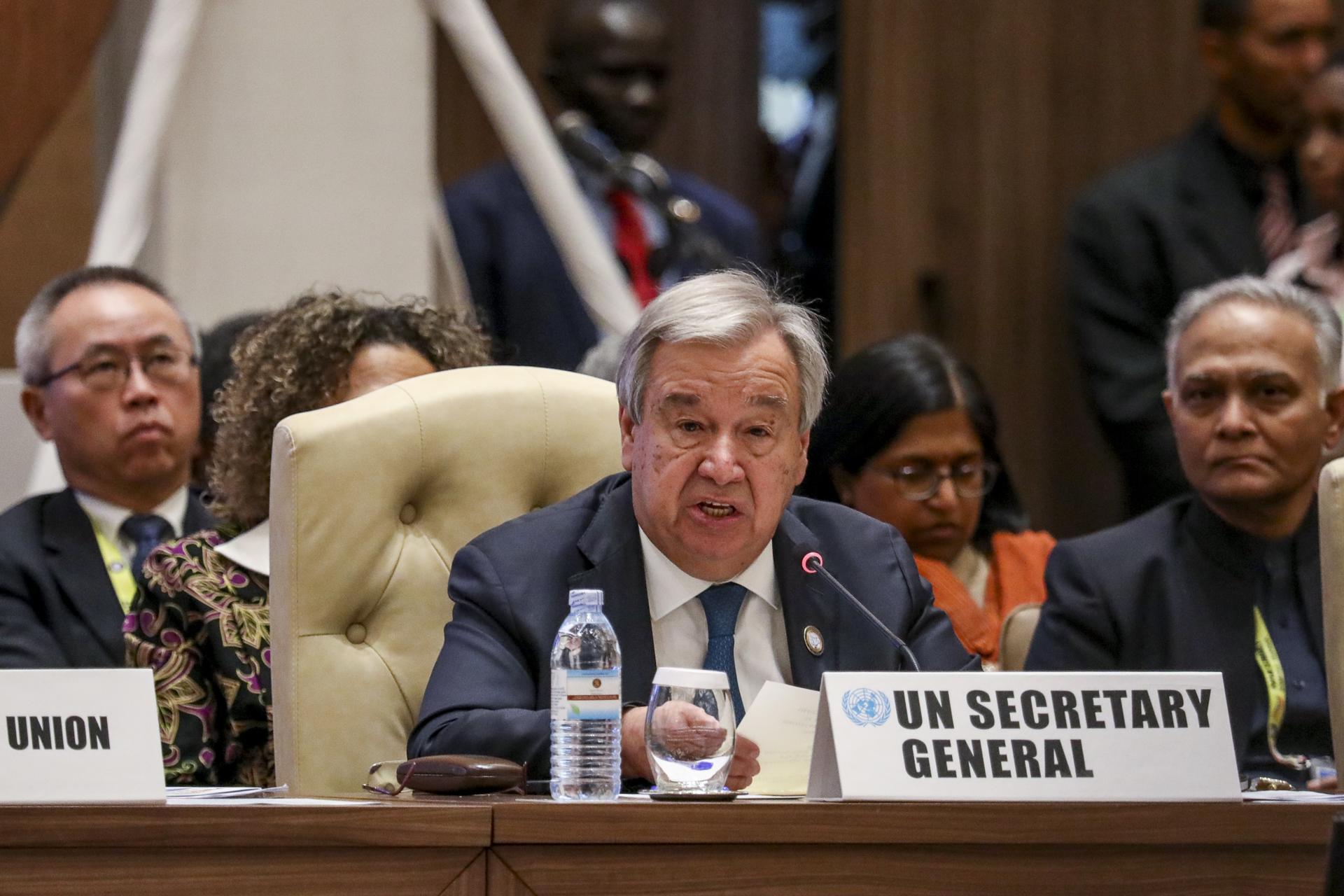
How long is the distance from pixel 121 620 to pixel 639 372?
1.01 meters

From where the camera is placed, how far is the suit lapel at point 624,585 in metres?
2.09

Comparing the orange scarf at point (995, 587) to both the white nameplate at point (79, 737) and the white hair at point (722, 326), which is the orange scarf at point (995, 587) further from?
the white nameplate at point (79, 737)

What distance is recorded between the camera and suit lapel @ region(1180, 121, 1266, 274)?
425 cm

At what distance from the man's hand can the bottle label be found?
0.15 ft

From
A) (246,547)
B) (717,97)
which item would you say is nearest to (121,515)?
(246,547)

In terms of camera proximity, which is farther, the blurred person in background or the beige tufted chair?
the blurred person in background

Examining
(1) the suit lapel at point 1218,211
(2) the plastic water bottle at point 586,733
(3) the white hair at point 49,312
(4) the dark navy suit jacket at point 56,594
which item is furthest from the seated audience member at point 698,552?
(1) the suit lapel at point 1218,211

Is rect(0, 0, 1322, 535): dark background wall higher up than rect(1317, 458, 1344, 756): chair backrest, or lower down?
higher up

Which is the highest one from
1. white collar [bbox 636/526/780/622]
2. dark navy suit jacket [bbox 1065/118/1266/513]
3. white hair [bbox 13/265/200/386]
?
dark navy suit jacket [bbox 1065/118/1266/513]

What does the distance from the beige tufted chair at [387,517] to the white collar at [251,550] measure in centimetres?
32

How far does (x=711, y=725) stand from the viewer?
1712 millimetres

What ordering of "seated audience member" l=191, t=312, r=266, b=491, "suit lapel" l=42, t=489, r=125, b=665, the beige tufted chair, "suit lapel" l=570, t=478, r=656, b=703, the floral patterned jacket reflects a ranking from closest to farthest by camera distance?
1. "suit lapel" l=570, t=478, r=656, b=703
2. the beige tufted chair
3. the floral patterned jacket
4. "suit lapel" l=42, t=489, r=125, b=665
5. "seated audience member" l=191, t=312, r=266, b=491

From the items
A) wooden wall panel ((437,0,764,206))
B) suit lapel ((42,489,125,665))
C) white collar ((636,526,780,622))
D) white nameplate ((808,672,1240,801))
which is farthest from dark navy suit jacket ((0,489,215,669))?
wooden wall panel ((437,0,764,206))

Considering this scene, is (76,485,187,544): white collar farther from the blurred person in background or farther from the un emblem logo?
the blurred person in background
